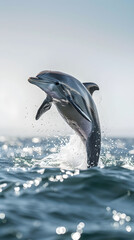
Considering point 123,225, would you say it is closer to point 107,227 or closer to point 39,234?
point 107,227

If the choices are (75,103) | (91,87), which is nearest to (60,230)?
(75,103)

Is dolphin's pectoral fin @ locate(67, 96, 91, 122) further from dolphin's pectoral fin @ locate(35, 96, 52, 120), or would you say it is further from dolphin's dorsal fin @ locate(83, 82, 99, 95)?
dolphin's dorsal fin @ locate(83, 82, 99, 95)

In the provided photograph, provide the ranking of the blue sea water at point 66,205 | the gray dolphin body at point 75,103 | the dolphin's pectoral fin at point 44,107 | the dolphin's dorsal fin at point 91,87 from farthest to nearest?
the dolphin's dorsal fin at point 91,87 → the dolphin's pectoral fin at point 44,107 → the gray dolphin body at point 75,103 → the blue sea water at point 66,205

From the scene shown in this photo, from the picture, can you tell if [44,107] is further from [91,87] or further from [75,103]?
[91,87]

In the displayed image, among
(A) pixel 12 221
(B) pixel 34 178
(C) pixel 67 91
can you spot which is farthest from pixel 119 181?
(A) pixel 12 221

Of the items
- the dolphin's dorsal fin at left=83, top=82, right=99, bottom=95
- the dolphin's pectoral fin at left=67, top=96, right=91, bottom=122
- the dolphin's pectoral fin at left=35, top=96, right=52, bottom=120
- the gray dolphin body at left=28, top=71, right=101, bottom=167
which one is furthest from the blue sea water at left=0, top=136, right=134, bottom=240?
the dolphin's dorsal fin at left=83, top=82, right=99, bottom=95

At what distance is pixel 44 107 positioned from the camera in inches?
483

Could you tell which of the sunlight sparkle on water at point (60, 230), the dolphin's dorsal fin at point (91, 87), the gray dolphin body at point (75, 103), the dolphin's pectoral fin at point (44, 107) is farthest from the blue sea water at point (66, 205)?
the dolphin's dorsal fin at point (91, 87)

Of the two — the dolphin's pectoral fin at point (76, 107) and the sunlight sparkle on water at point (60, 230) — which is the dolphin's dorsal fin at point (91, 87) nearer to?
the dolphin's pectoral fin at point (76, 107)

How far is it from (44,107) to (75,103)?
131 cm

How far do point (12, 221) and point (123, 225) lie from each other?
2.16 metres

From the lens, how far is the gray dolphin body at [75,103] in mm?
11344

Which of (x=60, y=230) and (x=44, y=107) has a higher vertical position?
(x=44, y=107)

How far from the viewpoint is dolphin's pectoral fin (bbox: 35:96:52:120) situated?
1193cm
